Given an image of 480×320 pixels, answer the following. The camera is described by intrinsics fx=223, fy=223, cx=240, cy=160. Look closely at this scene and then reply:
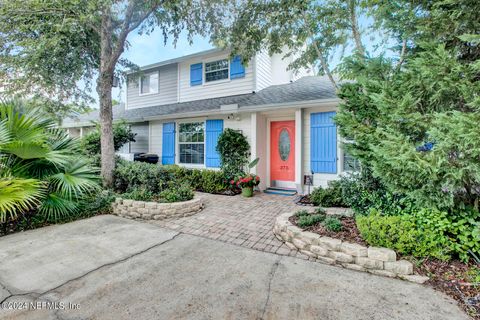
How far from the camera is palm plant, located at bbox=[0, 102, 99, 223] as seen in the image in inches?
156

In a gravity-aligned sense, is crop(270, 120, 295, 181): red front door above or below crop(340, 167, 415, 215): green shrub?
above

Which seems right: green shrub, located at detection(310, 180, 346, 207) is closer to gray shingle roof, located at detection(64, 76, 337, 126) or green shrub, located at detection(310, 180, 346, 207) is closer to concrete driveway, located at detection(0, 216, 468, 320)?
gray shingle roof, located at detection(64, 76, 337, 126)

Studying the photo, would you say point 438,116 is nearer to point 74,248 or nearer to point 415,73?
point 415,73

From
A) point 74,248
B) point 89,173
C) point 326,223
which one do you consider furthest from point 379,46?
point 89,173

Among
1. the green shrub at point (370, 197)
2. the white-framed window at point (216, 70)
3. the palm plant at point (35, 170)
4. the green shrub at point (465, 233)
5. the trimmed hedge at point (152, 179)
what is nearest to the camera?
the green shrub at point (465, 233)

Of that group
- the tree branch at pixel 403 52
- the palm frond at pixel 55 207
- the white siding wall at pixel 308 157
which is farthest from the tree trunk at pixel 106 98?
the tree branch at pixel 403 52

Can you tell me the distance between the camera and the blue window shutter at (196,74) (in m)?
9.72

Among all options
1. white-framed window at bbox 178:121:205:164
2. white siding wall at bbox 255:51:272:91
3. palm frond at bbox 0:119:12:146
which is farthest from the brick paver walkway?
white siding wall at bbox 255:51:272:91

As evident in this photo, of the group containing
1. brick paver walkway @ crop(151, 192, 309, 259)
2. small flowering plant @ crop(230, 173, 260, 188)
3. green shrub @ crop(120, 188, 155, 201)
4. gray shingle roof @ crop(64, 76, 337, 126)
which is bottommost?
brick paver walkway @ crop(151, 192, 309, 259)

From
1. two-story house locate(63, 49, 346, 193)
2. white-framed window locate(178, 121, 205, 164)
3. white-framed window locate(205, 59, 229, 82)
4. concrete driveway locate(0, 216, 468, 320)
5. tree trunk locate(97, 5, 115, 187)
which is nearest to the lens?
concrete driveway locate(0, 216, 468, 320)

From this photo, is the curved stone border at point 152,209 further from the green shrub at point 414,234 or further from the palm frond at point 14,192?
the green shrub at point 414,234

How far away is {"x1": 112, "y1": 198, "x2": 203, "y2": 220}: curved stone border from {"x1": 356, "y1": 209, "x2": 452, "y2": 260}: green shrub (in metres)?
3.67

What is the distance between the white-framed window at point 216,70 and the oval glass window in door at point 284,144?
3.61 meters

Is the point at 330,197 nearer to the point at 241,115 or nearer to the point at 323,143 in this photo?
the point at 323,143
